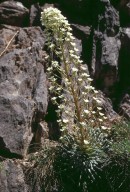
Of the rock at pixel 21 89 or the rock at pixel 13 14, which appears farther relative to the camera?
the rock at pixel 13 14

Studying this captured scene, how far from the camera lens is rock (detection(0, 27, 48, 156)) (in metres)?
5.86

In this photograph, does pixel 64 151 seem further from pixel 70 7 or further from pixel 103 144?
pixel 70 7

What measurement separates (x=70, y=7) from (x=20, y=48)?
58.3 inches

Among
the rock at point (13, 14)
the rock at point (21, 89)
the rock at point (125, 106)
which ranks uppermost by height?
the rock at point (13, 14)

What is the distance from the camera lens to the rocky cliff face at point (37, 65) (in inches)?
231

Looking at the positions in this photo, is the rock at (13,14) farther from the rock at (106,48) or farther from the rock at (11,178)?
the rock at (11,178)

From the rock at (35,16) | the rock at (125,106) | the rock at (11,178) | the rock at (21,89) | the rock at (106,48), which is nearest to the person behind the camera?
the rock at (11,178)

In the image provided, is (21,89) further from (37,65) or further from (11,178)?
(11,178)

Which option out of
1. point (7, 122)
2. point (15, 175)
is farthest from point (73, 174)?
point (7, 122)

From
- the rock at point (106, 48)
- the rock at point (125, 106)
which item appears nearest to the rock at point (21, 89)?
the rock at point (106, 48)

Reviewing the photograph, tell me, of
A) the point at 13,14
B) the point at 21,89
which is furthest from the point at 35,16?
the point at 21,89

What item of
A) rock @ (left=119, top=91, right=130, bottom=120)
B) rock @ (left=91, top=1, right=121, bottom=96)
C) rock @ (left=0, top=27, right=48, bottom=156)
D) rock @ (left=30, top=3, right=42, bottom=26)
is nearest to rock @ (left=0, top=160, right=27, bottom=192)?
rock @ (left=0, top=27, right=48, bottom=156)

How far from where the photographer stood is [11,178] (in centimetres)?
546

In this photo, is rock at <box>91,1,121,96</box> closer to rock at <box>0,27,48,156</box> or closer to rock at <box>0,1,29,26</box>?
rock at <box>0,27,48,156</box>
